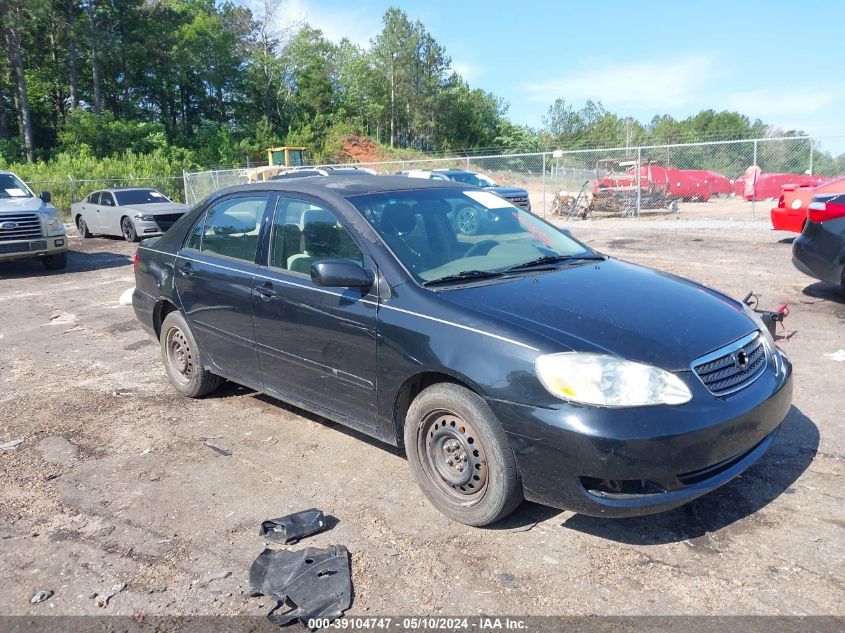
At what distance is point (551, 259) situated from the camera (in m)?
4.19

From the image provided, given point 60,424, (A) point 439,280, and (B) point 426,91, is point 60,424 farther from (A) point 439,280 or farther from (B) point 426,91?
(B) point 426,91

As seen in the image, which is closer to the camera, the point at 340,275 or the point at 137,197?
the point at 340,275

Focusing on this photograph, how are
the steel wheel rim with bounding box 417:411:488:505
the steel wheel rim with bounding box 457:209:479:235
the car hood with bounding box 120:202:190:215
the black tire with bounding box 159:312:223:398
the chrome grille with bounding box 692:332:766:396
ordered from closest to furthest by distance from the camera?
the chrome grille with bounding box 692:332:766:396 < the steel wheel rim with bounding box 417:411:488:505 < the steel wheel rim with bounding box 457:209:479:235 < the black tire with bounding box 159:312:223:398 < the car hood with bounding box 120:202:190:215

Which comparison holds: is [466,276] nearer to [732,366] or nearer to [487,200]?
[487,200]

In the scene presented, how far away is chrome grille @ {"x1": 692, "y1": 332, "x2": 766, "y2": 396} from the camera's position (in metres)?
3.08

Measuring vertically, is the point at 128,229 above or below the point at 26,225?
below

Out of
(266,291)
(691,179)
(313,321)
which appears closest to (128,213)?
(266,291)

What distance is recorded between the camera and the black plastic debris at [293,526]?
11.0ft

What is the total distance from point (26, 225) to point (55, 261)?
4.13 ft

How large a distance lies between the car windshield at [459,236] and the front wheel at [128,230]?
15568 millimetres

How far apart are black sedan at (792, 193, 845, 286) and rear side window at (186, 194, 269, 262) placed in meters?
5.94

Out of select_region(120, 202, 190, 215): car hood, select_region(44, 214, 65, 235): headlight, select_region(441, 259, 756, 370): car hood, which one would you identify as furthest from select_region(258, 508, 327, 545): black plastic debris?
select_region(120, 202, 190, 215): car hood

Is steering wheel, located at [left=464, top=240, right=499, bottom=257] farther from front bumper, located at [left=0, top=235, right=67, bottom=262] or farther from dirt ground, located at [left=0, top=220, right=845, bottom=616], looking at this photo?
front bumper, located at [left=0, top=235, right=67, bottom=262]

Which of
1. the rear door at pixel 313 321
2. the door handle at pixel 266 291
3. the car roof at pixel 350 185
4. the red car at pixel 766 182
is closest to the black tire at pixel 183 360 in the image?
the rear door at pixel 313 321
